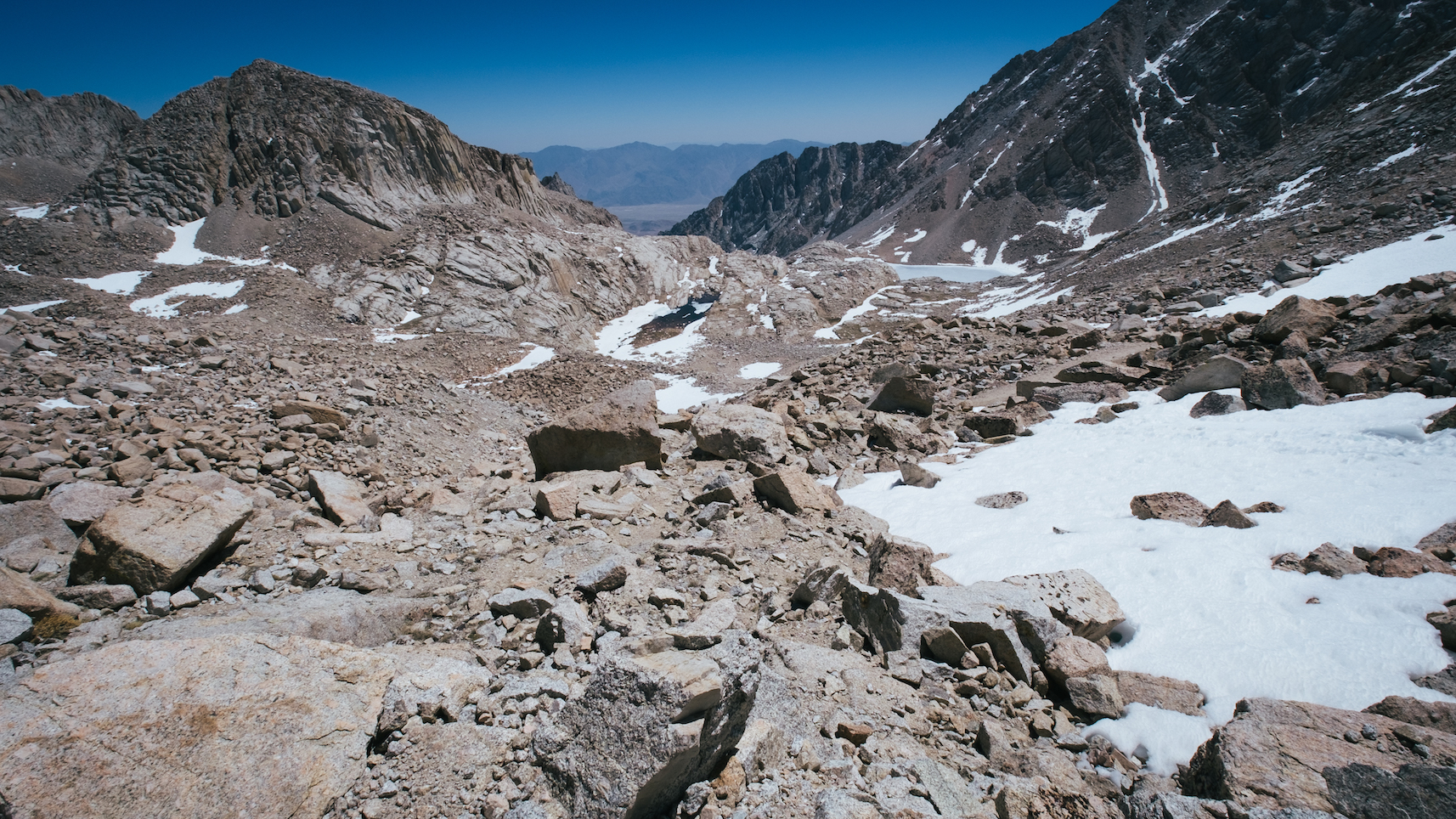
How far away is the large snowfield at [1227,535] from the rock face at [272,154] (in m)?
42.0

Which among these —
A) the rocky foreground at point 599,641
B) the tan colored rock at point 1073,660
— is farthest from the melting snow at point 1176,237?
the tan colored rock at point 1073,660

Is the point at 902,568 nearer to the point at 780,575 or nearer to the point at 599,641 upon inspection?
the point at 780,575

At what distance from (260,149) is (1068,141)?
13568 cm

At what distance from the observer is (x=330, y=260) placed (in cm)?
3322

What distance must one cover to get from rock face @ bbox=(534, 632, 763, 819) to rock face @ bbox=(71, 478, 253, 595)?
412 cm

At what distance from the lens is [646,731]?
107 inches

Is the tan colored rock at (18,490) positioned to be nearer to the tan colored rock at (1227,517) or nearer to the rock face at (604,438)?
the rock face at (604,438)

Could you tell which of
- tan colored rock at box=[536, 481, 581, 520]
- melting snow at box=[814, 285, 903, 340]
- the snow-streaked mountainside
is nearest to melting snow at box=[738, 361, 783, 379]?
melting snow at box=[814, 285, 903, 340]

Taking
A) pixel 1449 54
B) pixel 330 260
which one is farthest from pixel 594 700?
pixel 1449 54

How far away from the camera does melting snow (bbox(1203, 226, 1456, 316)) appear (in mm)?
13797

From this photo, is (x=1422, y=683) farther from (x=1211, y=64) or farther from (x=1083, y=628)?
(x=1211, y=64)

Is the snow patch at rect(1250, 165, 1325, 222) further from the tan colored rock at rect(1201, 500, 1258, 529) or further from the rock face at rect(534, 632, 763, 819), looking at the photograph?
the rock face at rect(534, 632, 763, 819)

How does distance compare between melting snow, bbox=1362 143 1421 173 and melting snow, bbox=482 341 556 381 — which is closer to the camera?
melting snow, bbox=482 341 556 381

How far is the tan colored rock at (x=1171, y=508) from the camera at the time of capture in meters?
5.68
